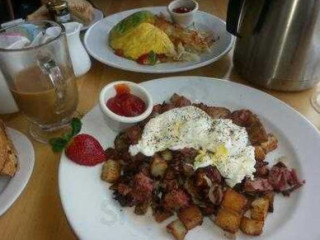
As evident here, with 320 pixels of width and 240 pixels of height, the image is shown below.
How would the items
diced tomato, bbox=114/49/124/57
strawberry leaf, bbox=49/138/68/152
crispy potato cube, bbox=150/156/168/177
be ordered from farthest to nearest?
diced tomato, bbox=114/49/124/57 < strawberry leaf, bbox=49/138/68/152 < crispy potato cube, bbox=150/156/168/177

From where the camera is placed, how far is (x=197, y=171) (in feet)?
2.66

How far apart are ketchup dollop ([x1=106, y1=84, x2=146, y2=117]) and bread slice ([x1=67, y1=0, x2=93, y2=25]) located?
2.34ft

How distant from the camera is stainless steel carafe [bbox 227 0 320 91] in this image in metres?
0.97

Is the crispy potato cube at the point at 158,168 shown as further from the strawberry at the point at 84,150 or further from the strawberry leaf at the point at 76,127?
the strawberry leaf at the point at 76,127

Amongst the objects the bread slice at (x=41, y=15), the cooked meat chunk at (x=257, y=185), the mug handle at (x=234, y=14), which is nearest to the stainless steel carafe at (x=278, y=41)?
the mug handle at (x=234, y=14)

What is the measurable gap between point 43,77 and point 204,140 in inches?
20.1

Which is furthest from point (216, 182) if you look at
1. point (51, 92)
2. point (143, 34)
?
point (143, 34)

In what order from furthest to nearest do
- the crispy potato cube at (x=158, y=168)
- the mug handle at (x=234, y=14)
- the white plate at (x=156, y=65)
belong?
the white plate at (x=156, y=65) < the mug handle at (x=234, y=14) < the crispy potato cube at (x=158, y=168)

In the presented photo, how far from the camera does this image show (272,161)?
93 cm

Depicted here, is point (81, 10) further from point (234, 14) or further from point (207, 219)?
point (207, 219)

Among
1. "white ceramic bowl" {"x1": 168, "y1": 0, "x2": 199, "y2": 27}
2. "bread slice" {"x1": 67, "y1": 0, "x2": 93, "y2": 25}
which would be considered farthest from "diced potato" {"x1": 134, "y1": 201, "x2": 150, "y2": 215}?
"bread slice" {"x1": 67, "y1": 0, "x2": 93, "y2": 25}

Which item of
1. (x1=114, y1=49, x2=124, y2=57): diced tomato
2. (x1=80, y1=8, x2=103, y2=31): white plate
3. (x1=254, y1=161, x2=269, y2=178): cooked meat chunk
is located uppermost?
(x1=80, y1=8, x2=103, y2=31): white plate

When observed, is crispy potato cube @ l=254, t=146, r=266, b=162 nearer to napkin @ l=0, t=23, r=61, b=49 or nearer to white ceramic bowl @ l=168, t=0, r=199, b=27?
napkin @ l=0, t=23, r=61, b=49

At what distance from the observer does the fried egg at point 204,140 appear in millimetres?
834
